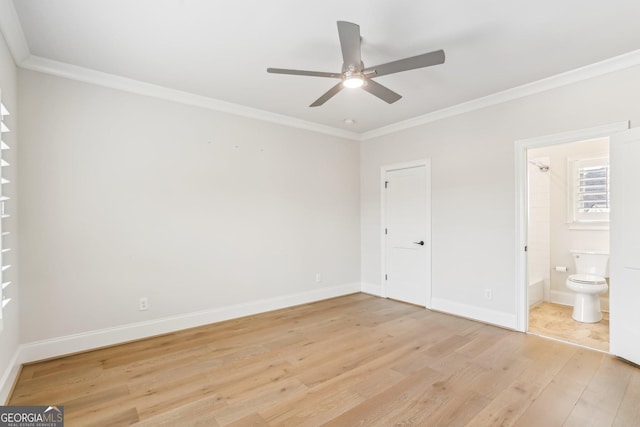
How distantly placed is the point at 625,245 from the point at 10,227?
508 centimetres

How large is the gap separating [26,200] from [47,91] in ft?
3.25

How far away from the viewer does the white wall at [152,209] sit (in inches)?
110

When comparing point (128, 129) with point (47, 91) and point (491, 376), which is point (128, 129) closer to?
point (47, 91)

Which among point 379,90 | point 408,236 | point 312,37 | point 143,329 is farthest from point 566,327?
point 143,329

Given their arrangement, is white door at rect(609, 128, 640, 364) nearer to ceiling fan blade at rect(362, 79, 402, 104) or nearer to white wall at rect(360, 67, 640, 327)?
white wall at rect(360, 67, 640, 327)

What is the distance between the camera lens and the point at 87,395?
2242 mm

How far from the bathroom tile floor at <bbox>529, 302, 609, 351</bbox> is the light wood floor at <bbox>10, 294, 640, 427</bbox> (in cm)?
28

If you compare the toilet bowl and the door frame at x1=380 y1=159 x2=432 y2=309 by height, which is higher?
the door frame at x1=380 y1=159 x2=432 y2=309

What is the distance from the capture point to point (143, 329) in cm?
325

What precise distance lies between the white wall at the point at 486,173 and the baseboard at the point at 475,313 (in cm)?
1

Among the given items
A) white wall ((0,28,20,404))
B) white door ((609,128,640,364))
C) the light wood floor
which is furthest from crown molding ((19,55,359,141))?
white door ((609,128,640,364))

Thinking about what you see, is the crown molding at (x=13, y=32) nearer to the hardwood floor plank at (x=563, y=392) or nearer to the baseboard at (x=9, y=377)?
the baseboard at (x=9, y=377)

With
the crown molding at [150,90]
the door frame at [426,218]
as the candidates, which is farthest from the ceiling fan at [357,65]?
the door frame at [426,218]

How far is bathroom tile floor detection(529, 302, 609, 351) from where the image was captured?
318 cm
